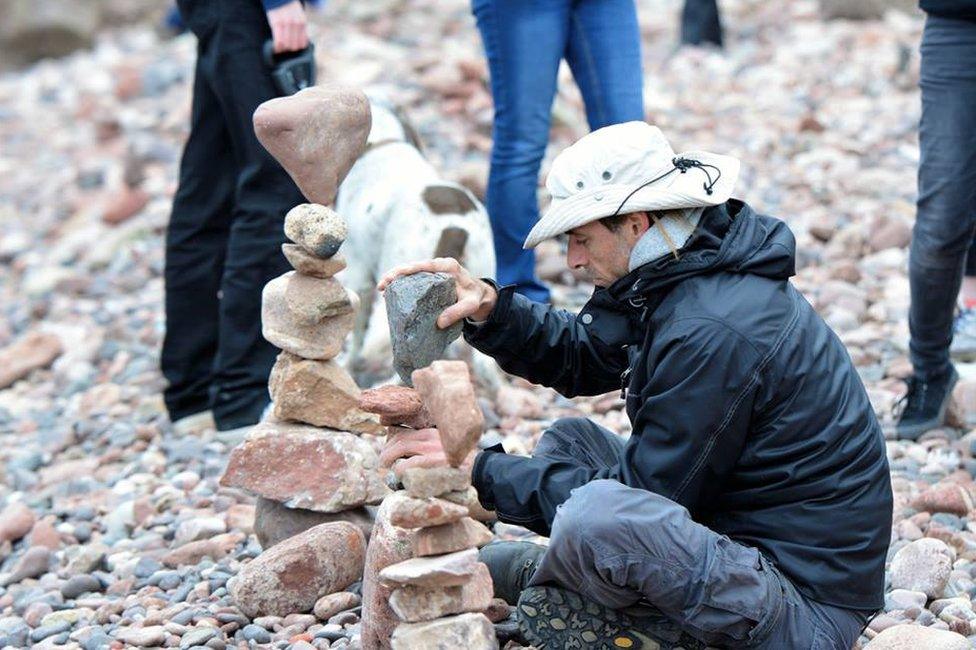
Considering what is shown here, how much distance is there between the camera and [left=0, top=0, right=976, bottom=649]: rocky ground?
13.1 ft

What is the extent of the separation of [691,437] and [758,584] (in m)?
0.36

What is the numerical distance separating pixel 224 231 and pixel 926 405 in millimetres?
2897

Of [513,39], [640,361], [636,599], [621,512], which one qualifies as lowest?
[636,599]

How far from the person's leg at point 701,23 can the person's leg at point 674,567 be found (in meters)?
8.41

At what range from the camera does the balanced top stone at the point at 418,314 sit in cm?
322

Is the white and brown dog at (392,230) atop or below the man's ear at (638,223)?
below

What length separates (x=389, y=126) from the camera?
18.8 ft

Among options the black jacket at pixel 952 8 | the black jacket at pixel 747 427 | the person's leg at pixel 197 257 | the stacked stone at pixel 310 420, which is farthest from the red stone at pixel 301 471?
the black jacket at pixel 952 8

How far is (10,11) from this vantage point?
47.1 feet

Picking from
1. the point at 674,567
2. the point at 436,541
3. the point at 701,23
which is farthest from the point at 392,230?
the point at 701,23

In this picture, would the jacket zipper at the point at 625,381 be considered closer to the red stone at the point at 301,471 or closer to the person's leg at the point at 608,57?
the red stone at the point at 301,471

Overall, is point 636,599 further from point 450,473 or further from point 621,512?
point 450,473

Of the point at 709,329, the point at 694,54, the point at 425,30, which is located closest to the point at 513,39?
the point at 709,329

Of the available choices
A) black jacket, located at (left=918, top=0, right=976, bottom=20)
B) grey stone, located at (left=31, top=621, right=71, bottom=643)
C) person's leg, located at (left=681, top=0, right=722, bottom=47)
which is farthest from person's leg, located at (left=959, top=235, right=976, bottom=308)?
person's leg, located at (left=681, top=0, right=722, bottom=47)
